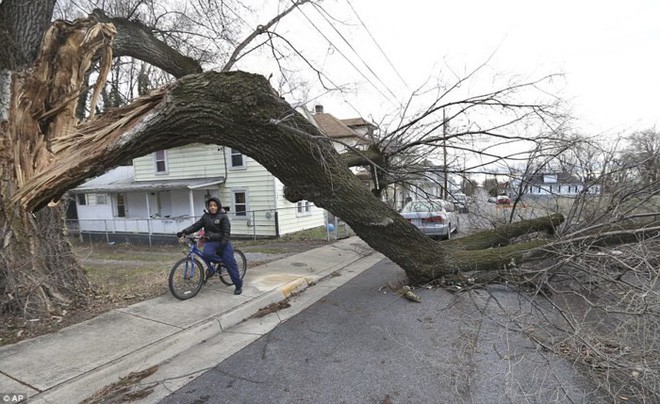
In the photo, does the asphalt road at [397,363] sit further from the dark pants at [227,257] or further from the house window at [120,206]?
the house window at [120,206]

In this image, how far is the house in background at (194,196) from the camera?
53.1 ft

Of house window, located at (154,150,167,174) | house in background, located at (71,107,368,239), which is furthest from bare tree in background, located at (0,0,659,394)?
house window, located at (154,150,167,174)

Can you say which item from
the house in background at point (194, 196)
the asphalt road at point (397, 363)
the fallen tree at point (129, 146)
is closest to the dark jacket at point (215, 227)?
the fallen tree at point (129, 146)

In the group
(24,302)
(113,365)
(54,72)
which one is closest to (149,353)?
(113,365)

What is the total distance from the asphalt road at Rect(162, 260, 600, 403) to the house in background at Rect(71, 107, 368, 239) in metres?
10.6

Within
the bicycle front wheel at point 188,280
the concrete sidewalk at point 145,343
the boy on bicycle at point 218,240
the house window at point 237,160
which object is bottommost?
the concrete sidewalk at point 145,343

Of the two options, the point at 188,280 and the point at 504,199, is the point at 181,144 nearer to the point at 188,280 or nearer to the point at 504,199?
the point at 188,280

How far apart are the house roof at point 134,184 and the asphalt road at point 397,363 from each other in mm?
12488

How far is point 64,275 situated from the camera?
529 centimetres

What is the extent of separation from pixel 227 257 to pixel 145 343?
82.2 inches

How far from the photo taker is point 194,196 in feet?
58.0

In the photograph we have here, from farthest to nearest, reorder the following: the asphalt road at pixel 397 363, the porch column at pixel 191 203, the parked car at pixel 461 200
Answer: the porch column at pixel 191 203 < the parked car at pixel 461 200 < the asphalt road at pixel 397 363

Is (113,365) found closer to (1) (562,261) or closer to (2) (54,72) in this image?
(2) (54,72)

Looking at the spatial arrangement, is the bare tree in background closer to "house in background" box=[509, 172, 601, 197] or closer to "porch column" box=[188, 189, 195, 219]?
"house in background" box=[509, 172, 601, 197]
